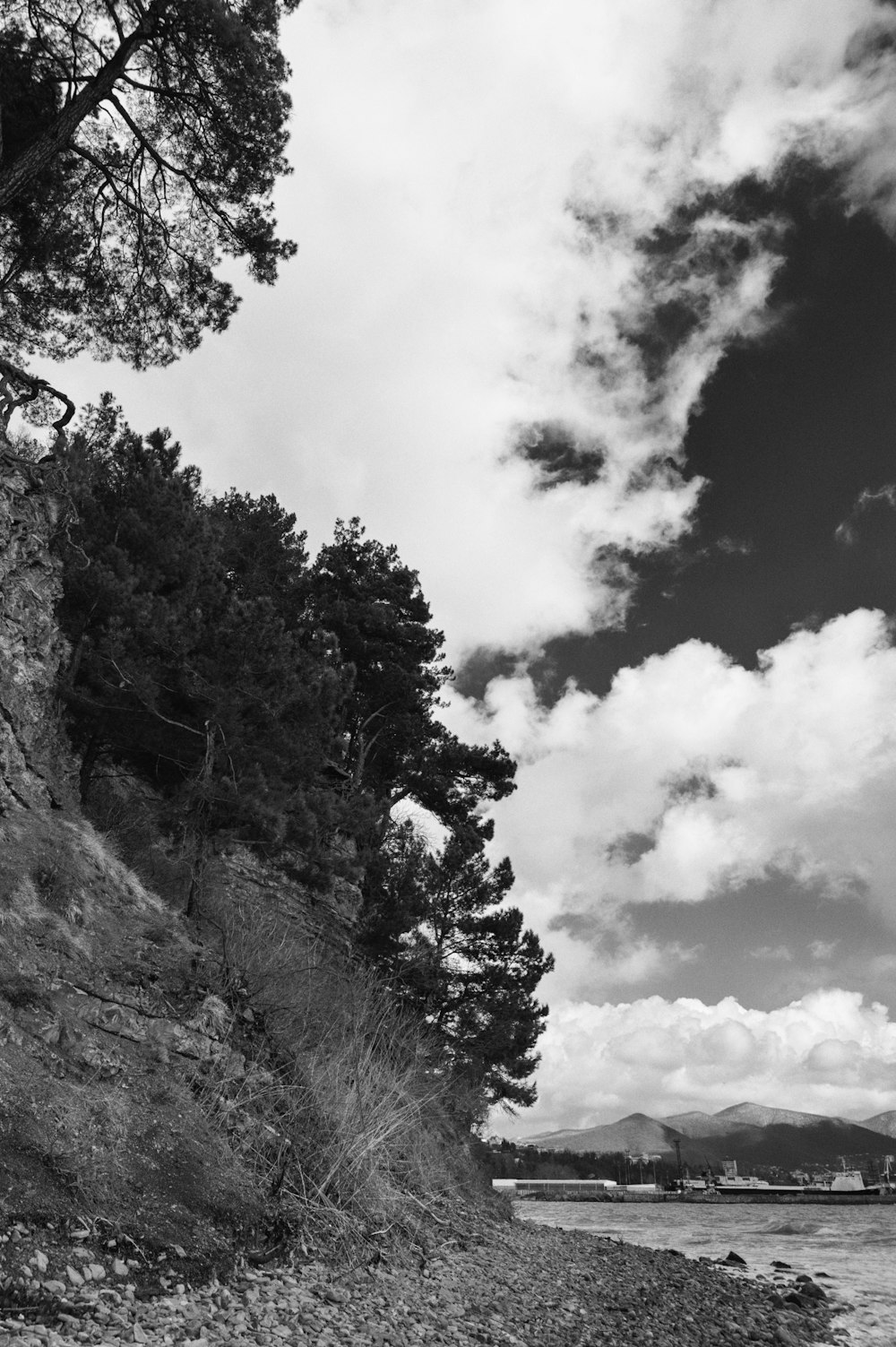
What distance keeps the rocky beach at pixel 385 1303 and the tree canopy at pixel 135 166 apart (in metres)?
12.6

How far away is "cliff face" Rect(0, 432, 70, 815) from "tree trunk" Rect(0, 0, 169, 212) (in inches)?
143

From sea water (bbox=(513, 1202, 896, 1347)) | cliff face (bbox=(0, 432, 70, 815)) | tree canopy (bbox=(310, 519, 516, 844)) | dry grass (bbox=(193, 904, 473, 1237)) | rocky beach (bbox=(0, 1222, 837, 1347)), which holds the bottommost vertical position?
sea water (bbox=(513, 1202, 896, 1347))

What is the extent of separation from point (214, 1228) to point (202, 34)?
14.8m

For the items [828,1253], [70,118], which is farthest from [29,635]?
[828,1253]

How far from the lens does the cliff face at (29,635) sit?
38.5ft

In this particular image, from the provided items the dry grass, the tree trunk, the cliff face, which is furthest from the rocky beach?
the tree trunk

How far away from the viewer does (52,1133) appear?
6.35 metres

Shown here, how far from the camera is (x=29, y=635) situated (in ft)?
43.1

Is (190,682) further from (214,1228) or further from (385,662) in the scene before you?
(385,662)

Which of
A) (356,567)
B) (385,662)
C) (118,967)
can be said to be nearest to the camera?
(118,967)

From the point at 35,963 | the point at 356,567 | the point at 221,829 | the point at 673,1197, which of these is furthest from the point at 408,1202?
the point at 673,1197

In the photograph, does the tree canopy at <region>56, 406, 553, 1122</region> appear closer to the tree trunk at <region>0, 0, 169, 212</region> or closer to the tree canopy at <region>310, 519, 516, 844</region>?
the tree canopy at <region>310, 519, 516, 844</region>

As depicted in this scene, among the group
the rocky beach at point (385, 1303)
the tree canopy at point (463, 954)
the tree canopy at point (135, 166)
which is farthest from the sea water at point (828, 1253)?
the tree canopy at point (135, 166)

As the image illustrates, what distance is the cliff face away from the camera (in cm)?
1175
